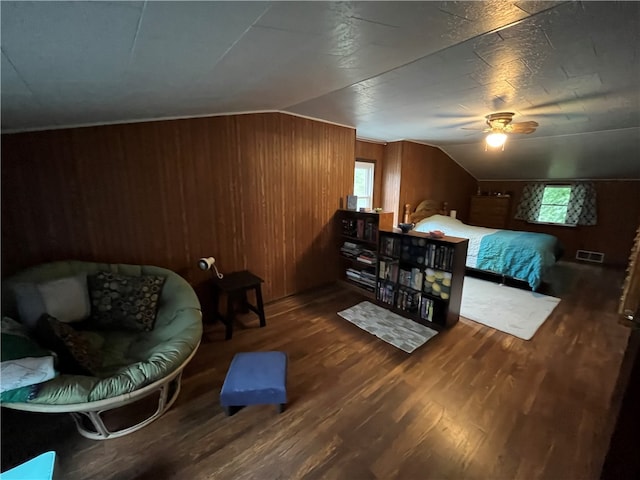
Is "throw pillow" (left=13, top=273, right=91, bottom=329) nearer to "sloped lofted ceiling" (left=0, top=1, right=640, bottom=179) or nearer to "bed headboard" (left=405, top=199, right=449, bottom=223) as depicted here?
"sloped lofted ceiling" (left=0, top=1, right=640, bottom=179)

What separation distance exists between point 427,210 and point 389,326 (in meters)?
3.35

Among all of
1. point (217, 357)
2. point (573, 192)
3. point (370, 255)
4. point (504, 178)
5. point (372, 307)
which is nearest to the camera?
point (217, 357)

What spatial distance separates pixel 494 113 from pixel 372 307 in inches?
102

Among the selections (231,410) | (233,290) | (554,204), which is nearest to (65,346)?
Answer: (231,410)

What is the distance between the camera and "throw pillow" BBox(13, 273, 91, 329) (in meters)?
1.63

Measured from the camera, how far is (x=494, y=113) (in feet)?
9.23

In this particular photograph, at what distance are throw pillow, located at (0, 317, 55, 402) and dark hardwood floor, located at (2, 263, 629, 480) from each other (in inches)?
20.9

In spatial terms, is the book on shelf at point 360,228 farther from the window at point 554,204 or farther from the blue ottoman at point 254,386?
the window at point 554,204

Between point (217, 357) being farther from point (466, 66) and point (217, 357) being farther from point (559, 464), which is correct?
point (466, 66)

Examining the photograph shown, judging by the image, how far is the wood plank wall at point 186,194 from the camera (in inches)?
73.0

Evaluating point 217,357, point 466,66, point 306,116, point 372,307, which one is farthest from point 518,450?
point 306,116

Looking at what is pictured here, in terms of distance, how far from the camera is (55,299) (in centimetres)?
172

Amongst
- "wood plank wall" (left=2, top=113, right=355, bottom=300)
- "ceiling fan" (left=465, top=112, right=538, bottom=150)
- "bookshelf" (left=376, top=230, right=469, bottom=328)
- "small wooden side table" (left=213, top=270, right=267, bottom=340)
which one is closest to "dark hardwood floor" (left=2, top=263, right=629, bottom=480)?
"small wooden side table" (left=213, top=270, right=267, bottom=340)

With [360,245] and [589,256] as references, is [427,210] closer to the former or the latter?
[360,245]
